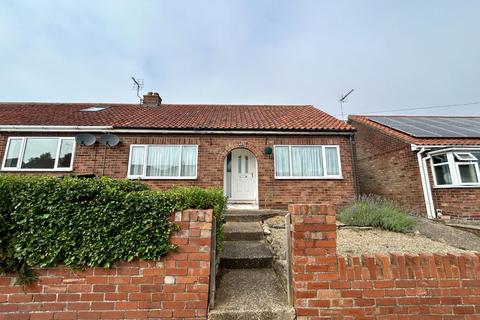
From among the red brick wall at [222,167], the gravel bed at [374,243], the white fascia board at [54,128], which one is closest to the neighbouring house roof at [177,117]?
the white fascia board at [54,128]

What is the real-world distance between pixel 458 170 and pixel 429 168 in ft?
2.72

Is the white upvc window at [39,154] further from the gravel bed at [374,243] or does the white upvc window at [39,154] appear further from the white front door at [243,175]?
the gravel bed at [374,243]

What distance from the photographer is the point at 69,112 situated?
1082cm

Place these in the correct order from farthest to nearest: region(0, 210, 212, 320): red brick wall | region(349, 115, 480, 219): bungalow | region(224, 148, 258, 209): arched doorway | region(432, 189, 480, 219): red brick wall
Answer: region(224, 148, 258, 209): arched doorway < region(349, 115, 480, 219): bungalow < region(432, 189, 480, 219): red brick wall < region(0, 210, 212, 320): red brick wall

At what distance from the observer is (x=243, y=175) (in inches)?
366

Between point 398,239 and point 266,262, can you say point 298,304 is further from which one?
point 398,239

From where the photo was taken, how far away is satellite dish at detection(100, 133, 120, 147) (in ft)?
27.5

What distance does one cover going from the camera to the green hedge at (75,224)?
224cm

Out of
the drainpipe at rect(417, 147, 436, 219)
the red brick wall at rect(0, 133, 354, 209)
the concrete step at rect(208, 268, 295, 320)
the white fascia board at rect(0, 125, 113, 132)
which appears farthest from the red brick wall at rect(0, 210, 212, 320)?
the drainpipe at rect(417, 147, 436, 219)

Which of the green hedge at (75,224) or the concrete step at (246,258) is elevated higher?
the green hedge at (75,224)

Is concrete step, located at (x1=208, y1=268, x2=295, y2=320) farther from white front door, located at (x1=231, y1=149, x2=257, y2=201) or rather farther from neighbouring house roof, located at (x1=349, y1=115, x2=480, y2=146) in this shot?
neighbouring house roof, located at (x1=349, y1=115, x2=480, y2=146)

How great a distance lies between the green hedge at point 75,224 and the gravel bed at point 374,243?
7.30 ft

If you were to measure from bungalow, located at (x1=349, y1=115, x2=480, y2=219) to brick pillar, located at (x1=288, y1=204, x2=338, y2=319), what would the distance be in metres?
8.55

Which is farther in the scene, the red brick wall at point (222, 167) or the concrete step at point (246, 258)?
the red brick wall at point (222, 167)
